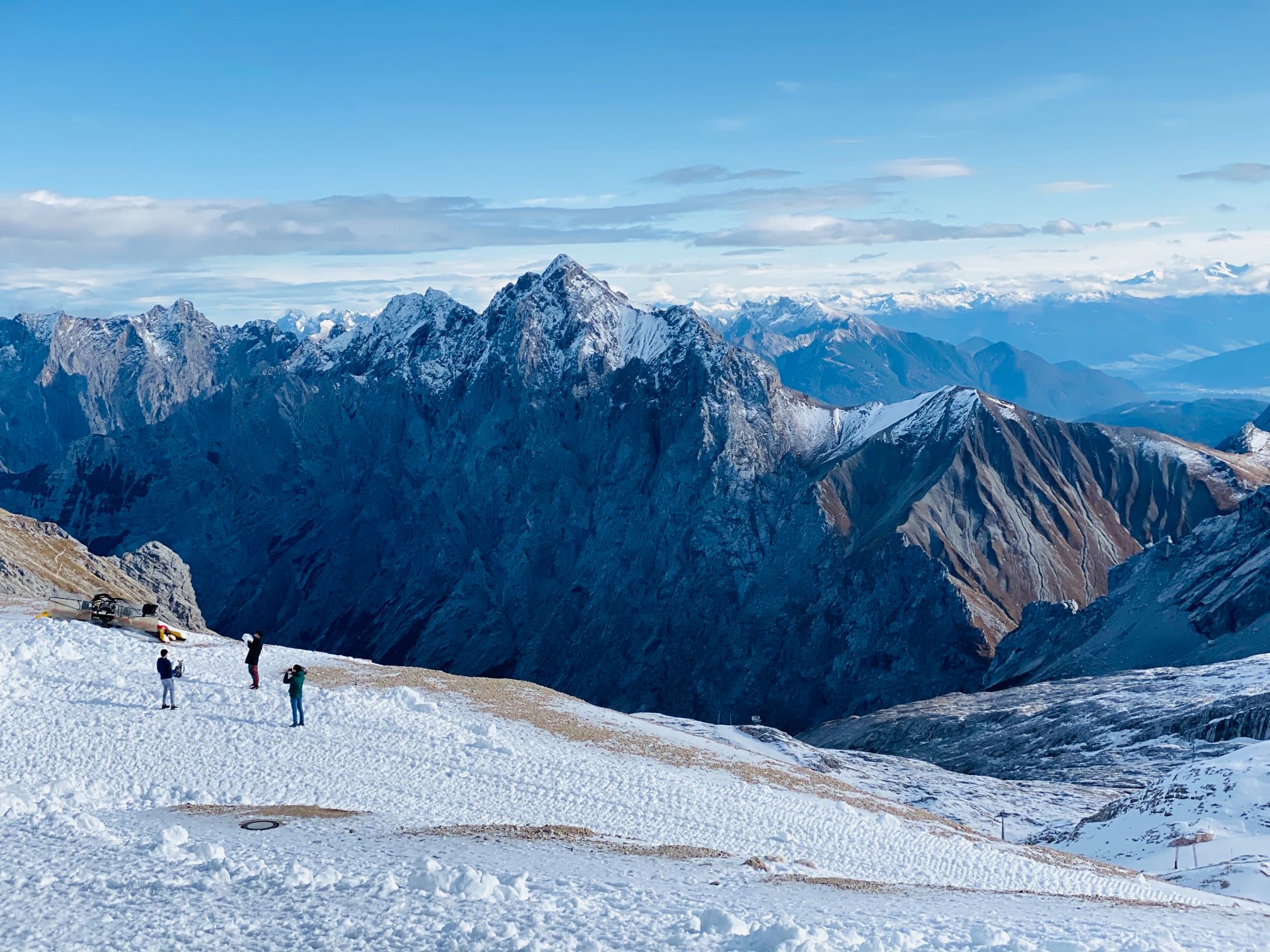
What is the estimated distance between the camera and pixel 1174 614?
149125 millimetres

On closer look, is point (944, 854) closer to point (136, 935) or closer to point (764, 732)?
point (136, 935)

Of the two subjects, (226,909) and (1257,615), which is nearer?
(226,909)

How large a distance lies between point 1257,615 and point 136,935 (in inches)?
5854

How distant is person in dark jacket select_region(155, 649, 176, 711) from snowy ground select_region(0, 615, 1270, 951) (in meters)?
0.61

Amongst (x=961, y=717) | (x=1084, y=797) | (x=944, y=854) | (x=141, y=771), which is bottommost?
(x=961, y=717)

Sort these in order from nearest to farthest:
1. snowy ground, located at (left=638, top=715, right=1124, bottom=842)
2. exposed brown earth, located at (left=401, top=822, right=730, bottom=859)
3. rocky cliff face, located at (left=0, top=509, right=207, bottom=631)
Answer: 1. exposed brown earth, located at (left=401, top=822, right=730, bottom=859)
2. snowy ground, located at (left=638, top=715, right=1124, bottom=842)
3. rocky cliff face, located at (left=0, top=509, right=207, bottom=631)

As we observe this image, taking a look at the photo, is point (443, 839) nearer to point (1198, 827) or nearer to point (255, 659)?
point (255, 659)

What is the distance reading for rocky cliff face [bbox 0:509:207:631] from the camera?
4316 inches

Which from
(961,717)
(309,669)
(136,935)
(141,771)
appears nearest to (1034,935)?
(136,935)

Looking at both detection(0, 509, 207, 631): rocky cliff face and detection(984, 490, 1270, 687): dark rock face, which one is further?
detection(984, 490, 1270, 687): dark rock face

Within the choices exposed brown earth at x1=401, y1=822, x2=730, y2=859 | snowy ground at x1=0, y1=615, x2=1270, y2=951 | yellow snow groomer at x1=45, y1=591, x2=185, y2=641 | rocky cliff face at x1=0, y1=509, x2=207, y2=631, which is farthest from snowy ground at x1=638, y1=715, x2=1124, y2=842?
rocky cliff face at x1=0, y1=509, x2=207, y2=631

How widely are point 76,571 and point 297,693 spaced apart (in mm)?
119943

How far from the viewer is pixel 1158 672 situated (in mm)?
118562

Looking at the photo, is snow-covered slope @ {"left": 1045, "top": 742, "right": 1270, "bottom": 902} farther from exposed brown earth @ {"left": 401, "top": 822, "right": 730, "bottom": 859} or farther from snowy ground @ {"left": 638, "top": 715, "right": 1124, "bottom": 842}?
exposed brown earth @ {"left": 401, "top": 822, "right": 730, "bottom": 859}
